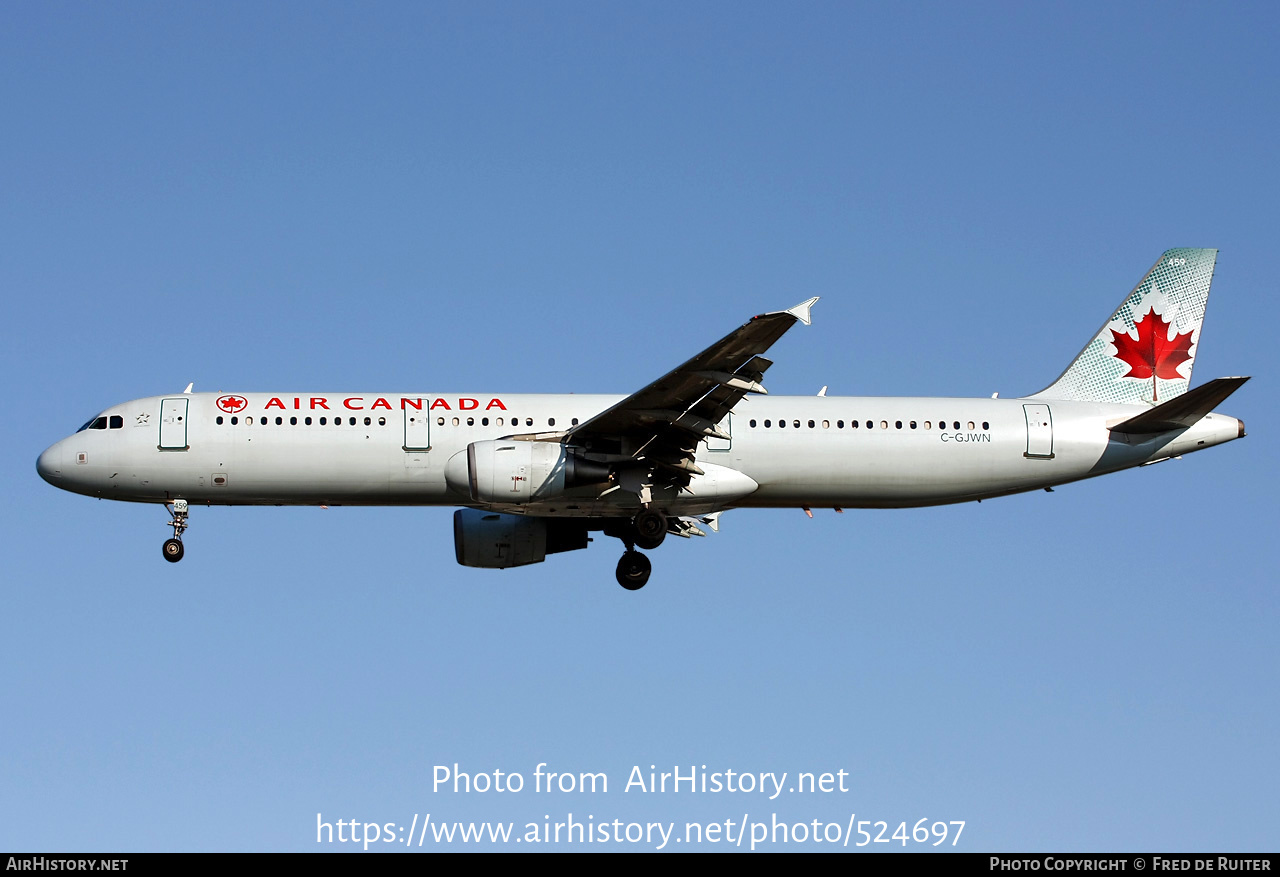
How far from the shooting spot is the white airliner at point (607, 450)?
35656mm

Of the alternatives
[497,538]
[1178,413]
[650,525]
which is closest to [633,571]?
[650,525]

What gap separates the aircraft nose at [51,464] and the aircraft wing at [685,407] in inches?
477

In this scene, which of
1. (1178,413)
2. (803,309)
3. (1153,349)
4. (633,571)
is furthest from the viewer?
(1153,349)

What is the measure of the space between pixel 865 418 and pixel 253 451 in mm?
14195

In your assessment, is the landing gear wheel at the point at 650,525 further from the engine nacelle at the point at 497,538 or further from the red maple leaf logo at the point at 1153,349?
the red maple leaf logo at the point at 1153,349

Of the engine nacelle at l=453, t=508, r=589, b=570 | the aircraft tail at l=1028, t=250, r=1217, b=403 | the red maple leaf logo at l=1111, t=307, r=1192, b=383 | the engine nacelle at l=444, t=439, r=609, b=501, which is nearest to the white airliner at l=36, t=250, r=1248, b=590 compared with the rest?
Result: the engine nacelle at l=444, t=439, r=609, b=501

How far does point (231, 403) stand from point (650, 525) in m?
10.1

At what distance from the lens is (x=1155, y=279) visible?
135ft

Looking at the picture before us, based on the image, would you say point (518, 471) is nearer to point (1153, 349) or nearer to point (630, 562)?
point (630, 562)

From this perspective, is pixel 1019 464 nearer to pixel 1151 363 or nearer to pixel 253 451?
pixel 1151 363

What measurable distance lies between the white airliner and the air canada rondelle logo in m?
0.04

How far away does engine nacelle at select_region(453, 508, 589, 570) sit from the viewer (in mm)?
39688

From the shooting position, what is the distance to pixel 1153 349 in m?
40.5

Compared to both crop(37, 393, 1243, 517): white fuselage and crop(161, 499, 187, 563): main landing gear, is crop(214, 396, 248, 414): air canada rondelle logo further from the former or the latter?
crop(161, 499, 187, 563): main landing gear
